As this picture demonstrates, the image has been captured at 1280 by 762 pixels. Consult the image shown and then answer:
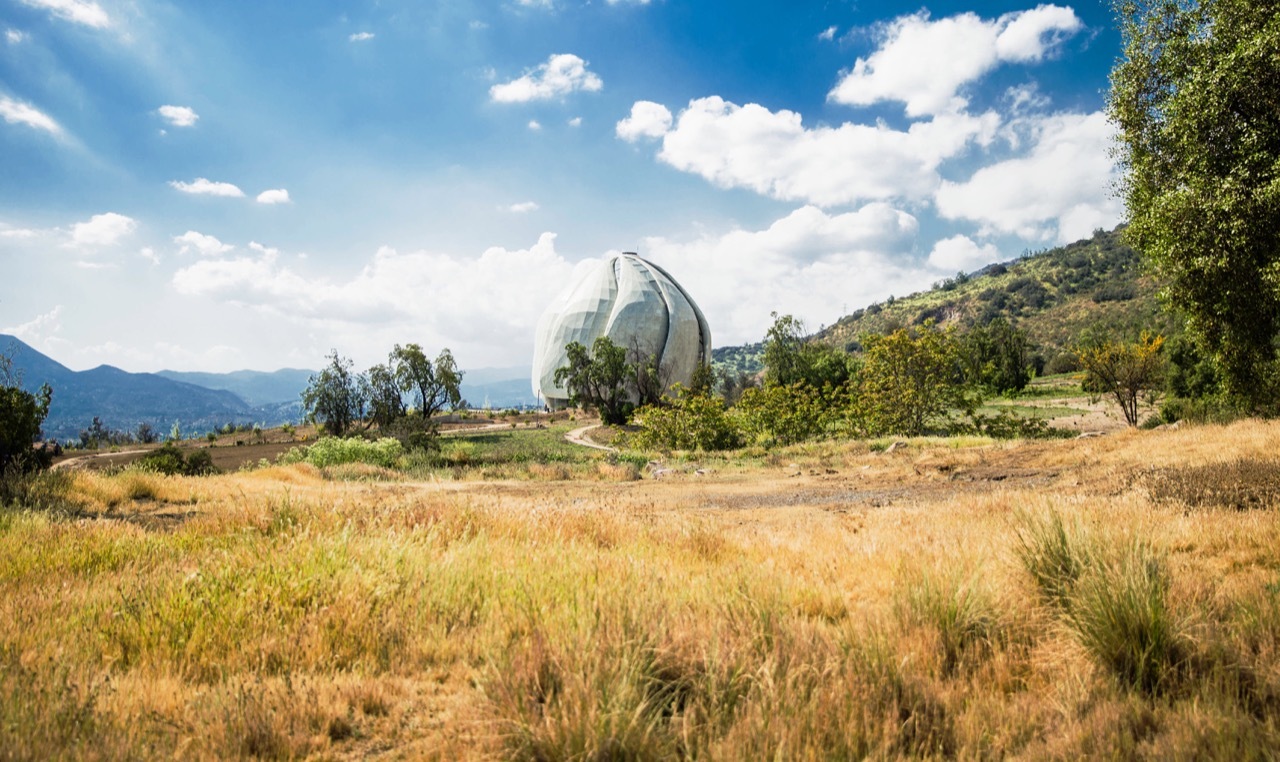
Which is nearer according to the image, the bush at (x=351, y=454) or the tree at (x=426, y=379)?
the bush at (x=351, y=454)

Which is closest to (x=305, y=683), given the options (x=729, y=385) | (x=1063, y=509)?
(x=1063, y=509)

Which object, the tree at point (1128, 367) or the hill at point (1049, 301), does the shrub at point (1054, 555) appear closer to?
the tree at point (1128, 367)

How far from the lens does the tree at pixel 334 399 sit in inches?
1897

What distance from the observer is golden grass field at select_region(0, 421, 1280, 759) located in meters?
2.83

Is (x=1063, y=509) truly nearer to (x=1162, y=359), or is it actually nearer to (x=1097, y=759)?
(x=1097, y=759)

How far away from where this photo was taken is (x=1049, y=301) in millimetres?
118500

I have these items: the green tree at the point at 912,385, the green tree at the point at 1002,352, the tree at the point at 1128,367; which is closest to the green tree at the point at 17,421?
the green tree at the point at 912,385

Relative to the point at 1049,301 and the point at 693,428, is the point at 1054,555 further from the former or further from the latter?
the point at 1049,301

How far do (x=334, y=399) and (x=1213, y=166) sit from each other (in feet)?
169

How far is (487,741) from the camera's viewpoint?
2.87 meters

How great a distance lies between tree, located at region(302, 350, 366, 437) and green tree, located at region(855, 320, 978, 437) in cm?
3862

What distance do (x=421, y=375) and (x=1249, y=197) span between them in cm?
5310

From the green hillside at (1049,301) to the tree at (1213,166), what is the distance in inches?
2067

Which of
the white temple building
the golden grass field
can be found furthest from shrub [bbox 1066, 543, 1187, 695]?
the white temple building
